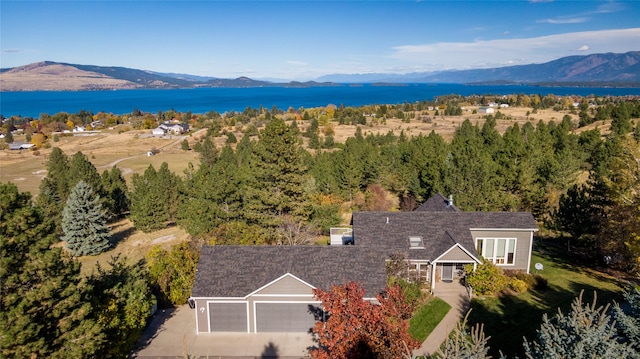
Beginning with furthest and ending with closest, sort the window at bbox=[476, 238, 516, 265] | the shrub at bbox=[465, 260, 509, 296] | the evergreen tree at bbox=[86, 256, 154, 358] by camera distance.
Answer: the window at bbox=[476, 238, 516, 265] < the shrub at bbox=[465, 260, 509, 296] < the evergreen tree at bbox=[86, 256, 154, 358]

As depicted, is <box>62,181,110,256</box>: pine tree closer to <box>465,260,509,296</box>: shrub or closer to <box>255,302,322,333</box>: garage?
<box>255,302,322,333</box>: garage

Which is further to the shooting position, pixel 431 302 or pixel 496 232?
pixel 496 232

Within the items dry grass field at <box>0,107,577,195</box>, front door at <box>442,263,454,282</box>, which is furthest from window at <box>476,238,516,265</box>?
dry grass field at <box>0,107,577,195</box>

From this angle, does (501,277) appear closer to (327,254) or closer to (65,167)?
(327,254)

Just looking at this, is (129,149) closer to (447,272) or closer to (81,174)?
(81,174)

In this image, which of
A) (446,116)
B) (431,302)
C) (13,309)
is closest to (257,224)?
(431,302)

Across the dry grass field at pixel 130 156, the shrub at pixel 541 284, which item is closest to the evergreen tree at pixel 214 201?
the dry grass field at pixel 130 156

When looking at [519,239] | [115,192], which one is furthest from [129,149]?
[519,239]
